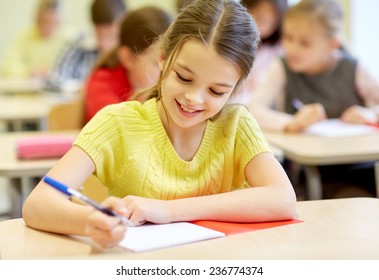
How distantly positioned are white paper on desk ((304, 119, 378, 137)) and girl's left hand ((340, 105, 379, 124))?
0.10ft

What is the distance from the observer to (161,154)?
152 centimetres

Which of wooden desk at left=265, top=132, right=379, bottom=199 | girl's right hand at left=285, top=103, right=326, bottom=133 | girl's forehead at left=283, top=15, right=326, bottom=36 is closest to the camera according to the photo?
wooden desk at left=265, top=132, right=379, bottom=199

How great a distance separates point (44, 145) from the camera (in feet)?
7.31

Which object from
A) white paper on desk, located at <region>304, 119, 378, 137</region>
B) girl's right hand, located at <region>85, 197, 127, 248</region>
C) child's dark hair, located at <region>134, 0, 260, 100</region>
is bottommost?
white paper on desk, located at <region>304, 119, 378, 137</region>

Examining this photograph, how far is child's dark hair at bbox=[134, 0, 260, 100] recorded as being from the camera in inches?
54.7

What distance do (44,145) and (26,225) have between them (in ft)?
2.89

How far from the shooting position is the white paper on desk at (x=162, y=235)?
120 cm

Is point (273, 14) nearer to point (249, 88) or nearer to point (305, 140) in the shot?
point (249, 88)

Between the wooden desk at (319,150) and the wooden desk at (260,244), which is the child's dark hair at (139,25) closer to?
the wooden desk at (319,150)

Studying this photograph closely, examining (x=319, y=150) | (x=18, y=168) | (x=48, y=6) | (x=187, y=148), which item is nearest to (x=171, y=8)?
(x=48, y=6)

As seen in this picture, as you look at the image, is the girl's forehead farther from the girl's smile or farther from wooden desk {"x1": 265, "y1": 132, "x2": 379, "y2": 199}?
the girl's smile

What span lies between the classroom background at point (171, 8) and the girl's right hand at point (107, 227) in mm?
2051

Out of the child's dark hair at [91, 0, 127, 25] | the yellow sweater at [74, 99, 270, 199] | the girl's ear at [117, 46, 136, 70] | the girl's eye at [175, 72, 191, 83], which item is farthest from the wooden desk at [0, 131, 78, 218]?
the child's dark hair at [91, 0, 127, 25]
